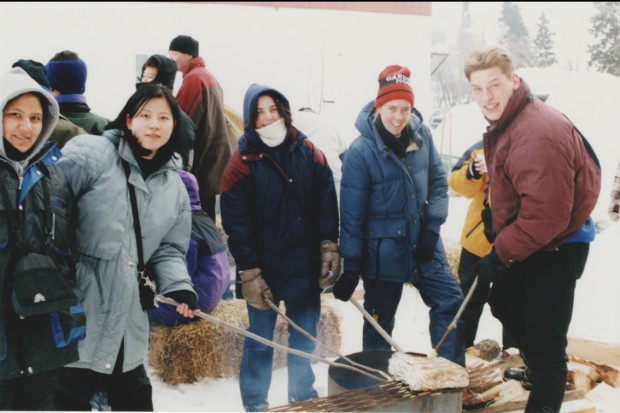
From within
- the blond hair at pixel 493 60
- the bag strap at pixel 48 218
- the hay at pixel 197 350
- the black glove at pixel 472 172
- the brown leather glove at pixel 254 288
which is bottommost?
the hay at pixel 197 350

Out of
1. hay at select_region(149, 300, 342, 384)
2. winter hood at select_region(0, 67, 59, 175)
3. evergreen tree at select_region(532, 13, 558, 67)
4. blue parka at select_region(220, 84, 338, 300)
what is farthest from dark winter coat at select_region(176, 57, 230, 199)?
evergreen tree at select_region(532, 13, 558, 67)

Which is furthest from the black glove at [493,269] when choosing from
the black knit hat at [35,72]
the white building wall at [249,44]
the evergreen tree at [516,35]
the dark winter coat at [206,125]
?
the white building wall at [249,44]

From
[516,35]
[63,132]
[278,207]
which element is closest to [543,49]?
[516,35]

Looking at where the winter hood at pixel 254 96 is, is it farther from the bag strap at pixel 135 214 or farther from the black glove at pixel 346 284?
the black glove at pixel 346 284

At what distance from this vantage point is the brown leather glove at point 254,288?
278 cm

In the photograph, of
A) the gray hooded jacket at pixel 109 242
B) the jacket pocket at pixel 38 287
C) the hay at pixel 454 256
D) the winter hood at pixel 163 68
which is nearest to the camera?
the jacket pocket at pixel 38 287

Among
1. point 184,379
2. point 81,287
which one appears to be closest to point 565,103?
point 184,379

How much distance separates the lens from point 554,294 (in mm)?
2500

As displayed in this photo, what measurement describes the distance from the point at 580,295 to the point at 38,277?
12.7 ft

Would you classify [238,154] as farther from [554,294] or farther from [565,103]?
[565,103]

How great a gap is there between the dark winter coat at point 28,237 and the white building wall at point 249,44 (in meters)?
4.81

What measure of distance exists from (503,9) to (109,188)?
158 inches

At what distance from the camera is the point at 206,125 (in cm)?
392

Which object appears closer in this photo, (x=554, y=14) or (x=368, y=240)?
(x=368, y=240)
